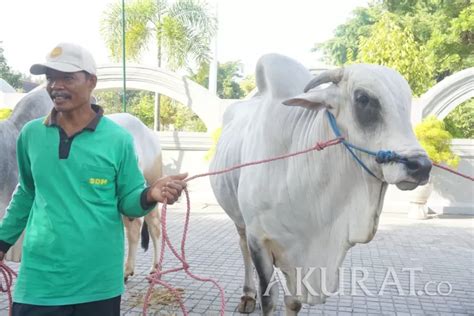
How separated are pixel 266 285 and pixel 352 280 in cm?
211

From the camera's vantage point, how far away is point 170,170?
1084 centimetres

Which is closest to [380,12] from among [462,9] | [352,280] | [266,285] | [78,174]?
[462,9]

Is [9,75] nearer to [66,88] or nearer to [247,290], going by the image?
[247,290]

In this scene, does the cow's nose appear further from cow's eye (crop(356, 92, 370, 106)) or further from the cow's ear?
the cow's ear

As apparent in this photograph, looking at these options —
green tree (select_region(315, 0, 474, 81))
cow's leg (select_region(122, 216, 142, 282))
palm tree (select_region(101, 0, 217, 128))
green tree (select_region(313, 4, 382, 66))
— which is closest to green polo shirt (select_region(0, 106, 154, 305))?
cow's leg (select_region(122, 216, 142, 282))

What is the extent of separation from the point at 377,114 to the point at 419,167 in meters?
0.30

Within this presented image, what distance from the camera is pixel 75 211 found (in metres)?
1.78

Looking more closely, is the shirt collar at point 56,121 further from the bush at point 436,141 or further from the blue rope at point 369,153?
the bush at point 436,141

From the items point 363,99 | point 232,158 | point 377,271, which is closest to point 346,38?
point 377,271

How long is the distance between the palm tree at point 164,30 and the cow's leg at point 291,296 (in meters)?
10.7

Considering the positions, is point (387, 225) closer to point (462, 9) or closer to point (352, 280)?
point (352, 280)

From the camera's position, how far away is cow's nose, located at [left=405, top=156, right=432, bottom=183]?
1.91 meters

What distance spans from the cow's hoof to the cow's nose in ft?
7.57

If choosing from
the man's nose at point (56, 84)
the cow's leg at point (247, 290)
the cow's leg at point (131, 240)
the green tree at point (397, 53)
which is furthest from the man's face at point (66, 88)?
the green tree at point (397, 53)
